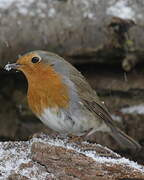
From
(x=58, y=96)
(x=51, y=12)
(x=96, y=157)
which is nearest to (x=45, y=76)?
(x=58, y=96)

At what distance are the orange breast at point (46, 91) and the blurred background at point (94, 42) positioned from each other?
2.20 meters

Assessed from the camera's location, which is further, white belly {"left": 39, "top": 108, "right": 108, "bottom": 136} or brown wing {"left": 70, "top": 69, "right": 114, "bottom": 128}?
brown wing {"left": 70, "top": 69, "right": 114, "bottom": 128}

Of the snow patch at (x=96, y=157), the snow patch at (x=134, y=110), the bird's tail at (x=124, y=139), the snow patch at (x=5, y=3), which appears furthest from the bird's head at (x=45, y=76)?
the snow patch at (x=5, y=3)

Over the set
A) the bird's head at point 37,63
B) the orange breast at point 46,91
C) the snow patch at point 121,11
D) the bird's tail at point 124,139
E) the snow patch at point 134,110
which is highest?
the snow patch at point 121,11

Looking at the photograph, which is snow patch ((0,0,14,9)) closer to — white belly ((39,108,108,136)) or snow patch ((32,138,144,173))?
white belly ((39,108,108,136))

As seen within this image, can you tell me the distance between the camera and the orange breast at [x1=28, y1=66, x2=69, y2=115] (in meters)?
5.56

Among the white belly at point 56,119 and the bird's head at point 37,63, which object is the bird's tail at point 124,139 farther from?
the bird's head at point 37,63

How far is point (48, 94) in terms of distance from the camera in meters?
5.59

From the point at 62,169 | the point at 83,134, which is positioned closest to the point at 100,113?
the point at 83,134

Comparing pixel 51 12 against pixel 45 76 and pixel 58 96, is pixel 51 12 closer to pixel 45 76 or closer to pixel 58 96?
pixel 45 76

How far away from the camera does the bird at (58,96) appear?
557 centimetres

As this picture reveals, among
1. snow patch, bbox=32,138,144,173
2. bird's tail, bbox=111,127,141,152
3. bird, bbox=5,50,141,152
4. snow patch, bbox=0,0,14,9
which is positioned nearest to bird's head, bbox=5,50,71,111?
bird, bbox=5,50,141,152

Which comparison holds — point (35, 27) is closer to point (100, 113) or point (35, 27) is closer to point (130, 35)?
point (130, 35)

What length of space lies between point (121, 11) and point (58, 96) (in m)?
2.81
